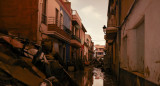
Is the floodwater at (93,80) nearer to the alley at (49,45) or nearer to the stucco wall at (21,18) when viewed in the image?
the alley at (49,45)

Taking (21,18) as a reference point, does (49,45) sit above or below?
below

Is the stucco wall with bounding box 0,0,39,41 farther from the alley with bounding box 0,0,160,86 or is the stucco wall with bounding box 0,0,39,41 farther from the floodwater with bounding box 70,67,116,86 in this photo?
the floodwater with bounding box 70,67,116,86

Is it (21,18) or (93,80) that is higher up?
(21,18)

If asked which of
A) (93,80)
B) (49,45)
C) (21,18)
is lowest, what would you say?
(93,80)

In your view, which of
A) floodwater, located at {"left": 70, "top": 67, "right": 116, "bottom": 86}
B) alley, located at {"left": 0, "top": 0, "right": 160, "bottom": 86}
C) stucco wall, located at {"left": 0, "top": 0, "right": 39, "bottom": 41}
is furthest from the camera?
stucco wall, located at {"left": 0, "top": 0, "right": 39, "bottom": 41}

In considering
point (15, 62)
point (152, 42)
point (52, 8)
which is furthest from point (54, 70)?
point (52, 8)

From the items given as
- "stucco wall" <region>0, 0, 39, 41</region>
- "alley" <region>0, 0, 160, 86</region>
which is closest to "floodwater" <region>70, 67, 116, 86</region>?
"alley" <region>0, 0, 160, 86</region>

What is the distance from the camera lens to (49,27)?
42.4 ft

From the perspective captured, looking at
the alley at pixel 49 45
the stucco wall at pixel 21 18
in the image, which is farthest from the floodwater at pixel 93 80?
the stucco wall at pixel 21 18

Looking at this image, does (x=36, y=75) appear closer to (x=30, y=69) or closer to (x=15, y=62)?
(x=30, y=69)

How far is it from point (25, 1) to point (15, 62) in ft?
23.5

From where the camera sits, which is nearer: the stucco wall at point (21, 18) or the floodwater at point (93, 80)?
the floodwater at point (93, 80)

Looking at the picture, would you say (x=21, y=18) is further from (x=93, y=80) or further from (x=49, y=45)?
(x=93, y=80)

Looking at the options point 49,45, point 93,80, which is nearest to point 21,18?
point 49,45
